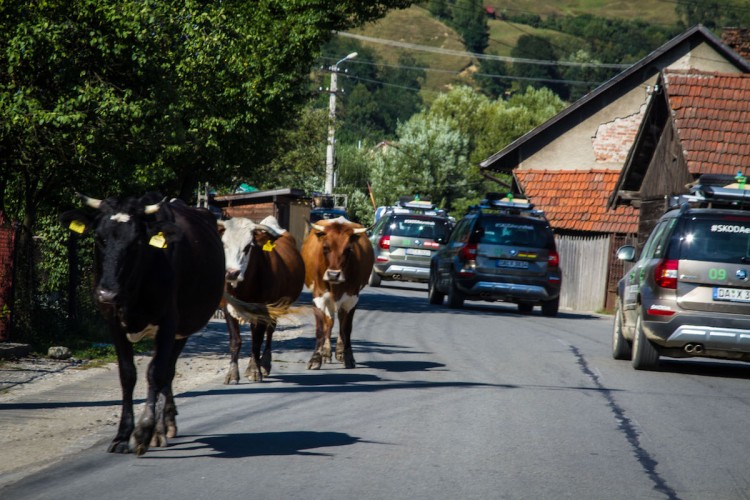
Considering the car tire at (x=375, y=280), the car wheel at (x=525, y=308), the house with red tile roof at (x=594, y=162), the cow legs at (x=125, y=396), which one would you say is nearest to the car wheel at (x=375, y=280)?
the car tire at (x=375, y=280)

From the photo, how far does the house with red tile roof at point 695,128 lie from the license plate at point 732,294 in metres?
8.98

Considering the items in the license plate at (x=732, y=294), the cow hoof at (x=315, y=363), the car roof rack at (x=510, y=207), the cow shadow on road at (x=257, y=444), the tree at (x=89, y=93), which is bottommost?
the cow hoof at (x=315, y=363)

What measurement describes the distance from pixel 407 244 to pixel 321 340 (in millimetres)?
19569

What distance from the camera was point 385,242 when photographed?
111 feet

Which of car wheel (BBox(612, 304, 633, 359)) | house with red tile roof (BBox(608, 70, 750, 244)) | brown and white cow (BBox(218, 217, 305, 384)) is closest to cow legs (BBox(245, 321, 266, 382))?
brown and white cow (BBox(218, 217, 305, 384))

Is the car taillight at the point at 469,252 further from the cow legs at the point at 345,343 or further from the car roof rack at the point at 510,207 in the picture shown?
the cow legs at the point at 345,343

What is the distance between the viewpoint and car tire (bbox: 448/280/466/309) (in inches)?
1031

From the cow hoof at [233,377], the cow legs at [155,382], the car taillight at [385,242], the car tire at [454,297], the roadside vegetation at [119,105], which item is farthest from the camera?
the car taillight at [385,242]

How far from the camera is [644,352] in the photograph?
50.1 ft

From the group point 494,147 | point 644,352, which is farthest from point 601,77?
point 644,352

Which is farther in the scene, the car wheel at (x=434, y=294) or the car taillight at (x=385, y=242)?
the car taillight at (x=385, y=242)

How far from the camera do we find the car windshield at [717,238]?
14.7 m

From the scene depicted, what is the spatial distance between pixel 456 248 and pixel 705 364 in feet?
30.1

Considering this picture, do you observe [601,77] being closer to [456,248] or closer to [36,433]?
[456,248]
